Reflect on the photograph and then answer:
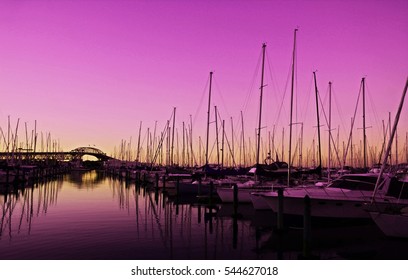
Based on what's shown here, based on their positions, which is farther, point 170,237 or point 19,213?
point 19,213

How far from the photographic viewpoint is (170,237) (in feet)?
48.9

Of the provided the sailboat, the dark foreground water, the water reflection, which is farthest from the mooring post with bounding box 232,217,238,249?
the water reflection

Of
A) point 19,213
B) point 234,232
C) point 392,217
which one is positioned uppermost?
point 392,217

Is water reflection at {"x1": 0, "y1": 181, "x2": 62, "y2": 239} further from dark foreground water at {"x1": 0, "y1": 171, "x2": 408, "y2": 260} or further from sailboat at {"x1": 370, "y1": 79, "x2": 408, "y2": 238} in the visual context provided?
sailboat at {"x1": 370, "y1": 79, "x2": 408, "y2": 238}

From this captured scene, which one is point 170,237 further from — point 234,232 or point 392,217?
point 392,217

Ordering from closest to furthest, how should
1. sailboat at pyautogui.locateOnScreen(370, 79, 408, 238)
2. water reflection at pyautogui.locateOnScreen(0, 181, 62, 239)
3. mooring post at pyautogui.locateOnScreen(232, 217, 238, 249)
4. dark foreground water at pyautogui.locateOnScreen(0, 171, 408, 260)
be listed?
1. dark foreground water at pyautogui.locateOnScreen(0, 171, 408, 260)
2. sailboat at pyautogui.locateOnScreen(370, 79, 408, 238)
3. mooring post at pyautogui.locateOnScreen(232, 217, 238, 249)
4. water reflection at pyautogui.locateOnScreen(0, 181, 62, 239)

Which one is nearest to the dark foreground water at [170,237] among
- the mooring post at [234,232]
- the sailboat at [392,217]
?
the mooring post at [234,232]

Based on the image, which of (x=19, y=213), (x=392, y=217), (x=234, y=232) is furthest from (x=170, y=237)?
(x=19, y=213)

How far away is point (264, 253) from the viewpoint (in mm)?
12523

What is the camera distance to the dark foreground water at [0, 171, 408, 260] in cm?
1235

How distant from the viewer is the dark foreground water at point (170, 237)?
12352 mm

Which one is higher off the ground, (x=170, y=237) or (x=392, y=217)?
(x=392, y=217)

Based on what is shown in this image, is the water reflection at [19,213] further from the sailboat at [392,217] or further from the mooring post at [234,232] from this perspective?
the sailboat at [392,217]
